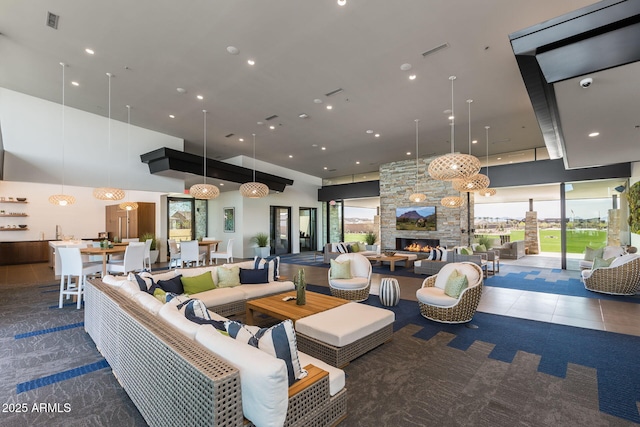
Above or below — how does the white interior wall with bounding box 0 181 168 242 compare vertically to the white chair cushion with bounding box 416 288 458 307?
above

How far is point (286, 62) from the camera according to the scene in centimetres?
469

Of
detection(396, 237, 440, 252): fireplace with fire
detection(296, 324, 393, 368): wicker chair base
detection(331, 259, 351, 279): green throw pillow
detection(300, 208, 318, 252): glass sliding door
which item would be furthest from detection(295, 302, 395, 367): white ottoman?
detection(300, 208, 318, 252): glass sliding door

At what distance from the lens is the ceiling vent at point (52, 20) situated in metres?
3.88

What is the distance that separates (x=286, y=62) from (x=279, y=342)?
14.3ft

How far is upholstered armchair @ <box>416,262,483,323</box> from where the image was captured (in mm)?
4027

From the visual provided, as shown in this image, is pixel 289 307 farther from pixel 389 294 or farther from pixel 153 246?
pixel 153 246

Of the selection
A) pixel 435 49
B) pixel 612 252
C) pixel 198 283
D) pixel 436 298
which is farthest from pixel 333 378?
pixel 612 252

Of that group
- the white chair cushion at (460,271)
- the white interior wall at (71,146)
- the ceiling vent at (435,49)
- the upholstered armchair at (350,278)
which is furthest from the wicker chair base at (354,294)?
the white interior wall at (71,146)

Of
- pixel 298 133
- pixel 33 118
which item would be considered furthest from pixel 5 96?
pixel 298 133

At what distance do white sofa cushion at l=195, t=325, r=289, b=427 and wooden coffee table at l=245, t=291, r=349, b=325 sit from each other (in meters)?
1.69

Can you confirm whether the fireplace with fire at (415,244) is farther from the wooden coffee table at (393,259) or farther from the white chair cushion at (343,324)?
the white chair cushion at (343,324)

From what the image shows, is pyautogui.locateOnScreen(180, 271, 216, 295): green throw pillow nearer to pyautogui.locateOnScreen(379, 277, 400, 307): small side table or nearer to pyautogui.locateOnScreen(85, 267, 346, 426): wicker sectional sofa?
pyautogui.locateOnScreen(85, 267, 346, 426): wicker sectional sofa

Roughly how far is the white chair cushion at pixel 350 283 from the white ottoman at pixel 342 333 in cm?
167

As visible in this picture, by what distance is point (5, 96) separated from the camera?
21.4 feet
